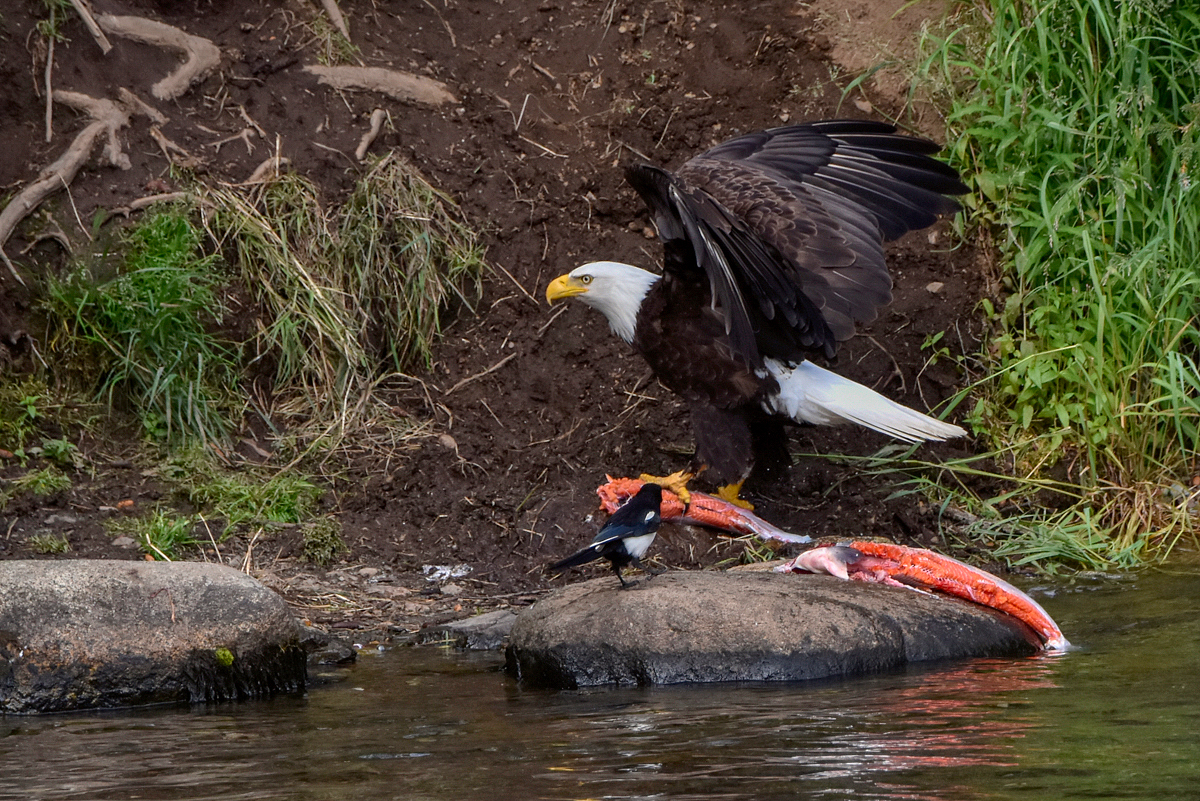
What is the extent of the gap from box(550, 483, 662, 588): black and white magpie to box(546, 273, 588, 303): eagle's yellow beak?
4.85 feet

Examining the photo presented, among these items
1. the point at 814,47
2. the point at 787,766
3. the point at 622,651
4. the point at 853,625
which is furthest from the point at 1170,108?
the point at 787,766

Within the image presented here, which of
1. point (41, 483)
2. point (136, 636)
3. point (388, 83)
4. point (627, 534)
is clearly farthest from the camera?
point (388, 83)

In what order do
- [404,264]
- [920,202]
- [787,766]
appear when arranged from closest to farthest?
[787,766], [920,202], [404,264]

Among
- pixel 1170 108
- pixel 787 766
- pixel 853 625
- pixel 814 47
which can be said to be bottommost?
pixel 787 766

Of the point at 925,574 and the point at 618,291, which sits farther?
the point at 618,291

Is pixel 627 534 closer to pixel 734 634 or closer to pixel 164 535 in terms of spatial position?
pixel 734 634

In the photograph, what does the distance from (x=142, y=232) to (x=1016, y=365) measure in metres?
3.72

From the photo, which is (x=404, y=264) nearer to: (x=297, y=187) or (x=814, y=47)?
(x=297, y=187)

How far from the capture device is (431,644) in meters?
3.82

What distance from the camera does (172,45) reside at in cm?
599

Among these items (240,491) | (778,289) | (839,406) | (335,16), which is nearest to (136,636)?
(240,491)

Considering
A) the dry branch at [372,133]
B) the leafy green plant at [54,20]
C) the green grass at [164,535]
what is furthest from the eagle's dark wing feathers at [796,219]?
the leafy green plant at [54,20]

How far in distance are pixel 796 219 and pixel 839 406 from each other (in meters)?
0.71

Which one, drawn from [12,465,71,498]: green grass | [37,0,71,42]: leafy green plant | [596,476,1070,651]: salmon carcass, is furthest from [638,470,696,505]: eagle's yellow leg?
[37,0,71,42]: leafy green plant
